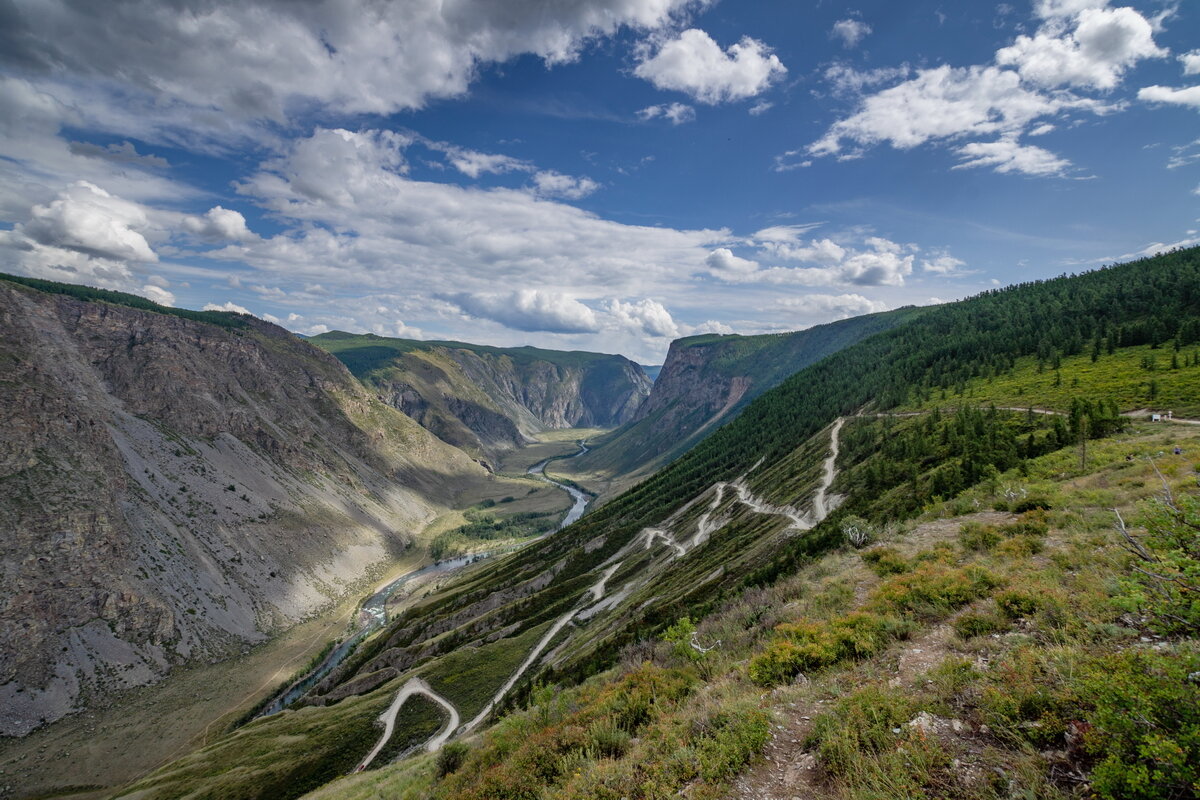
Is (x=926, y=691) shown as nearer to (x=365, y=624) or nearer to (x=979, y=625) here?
(x=979, y=625)

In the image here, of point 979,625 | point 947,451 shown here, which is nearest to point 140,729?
point 979,625

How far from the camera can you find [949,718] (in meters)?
10.9

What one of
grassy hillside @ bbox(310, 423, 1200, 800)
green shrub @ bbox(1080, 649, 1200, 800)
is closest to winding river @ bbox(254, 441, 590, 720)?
grassy hillside @ bbox(310, 423, 1200, 800)

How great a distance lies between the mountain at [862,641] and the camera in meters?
9.84

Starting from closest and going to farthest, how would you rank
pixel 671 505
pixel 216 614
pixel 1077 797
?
1. pixel 1077 797
2. pixel 216 614
3. pixel 671 505

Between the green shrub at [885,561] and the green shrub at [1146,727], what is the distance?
1432cm

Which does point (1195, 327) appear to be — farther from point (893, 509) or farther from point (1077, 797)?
point (1077, 797)

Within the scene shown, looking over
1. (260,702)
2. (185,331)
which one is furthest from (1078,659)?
(185,331)

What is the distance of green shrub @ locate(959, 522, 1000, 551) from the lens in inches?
884

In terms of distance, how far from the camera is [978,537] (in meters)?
23.5

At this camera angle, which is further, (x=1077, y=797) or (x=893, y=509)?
(x=893, y=509)

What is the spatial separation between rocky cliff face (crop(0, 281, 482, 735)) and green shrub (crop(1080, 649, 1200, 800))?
134743 mm

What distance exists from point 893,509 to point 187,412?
21627 cm

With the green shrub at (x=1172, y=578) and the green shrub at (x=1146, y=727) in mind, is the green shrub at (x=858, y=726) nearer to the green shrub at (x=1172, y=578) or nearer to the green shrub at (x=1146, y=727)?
the green shrub at (x=1146, y=727)
